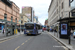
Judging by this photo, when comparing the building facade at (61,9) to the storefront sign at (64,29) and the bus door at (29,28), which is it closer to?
the storefront sign at (64,29)

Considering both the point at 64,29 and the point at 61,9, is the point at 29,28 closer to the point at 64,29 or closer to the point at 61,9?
the point at 64,29

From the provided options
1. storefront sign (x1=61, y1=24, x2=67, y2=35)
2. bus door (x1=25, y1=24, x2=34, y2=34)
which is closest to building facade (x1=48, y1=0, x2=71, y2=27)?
storefront sign (x1=61, y1=24, x2=67, y2=35)

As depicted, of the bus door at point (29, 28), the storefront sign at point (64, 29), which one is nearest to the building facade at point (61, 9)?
the storefront sign at point (64, 29)

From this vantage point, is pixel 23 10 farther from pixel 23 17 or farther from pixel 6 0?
pixel 6 0

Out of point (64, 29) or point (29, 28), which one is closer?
point (64, 29)

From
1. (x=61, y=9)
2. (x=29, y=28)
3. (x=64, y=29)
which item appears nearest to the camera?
(x=64, y=29)

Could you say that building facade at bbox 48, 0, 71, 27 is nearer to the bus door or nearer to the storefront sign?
the storefront sign

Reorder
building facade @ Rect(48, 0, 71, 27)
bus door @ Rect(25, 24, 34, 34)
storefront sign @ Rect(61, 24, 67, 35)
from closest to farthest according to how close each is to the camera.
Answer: storefront sign @ Rect(61, 24, 67, 35) → bus door @ Rect(25, 24, 34, 34) → building facade @ Rect(48, 0, 71, 27)

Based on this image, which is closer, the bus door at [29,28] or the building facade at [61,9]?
the bus door at [29,28]

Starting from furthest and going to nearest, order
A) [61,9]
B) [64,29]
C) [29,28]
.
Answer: [61,9]
[29,28]
[64,29]

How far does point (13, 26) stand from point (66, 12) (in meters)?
16.4

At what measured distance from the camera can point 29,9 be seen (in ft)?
395

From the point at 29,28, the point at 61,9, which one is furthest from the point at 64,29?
the point at 61,9

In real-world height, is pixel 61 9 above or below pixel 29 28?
above
